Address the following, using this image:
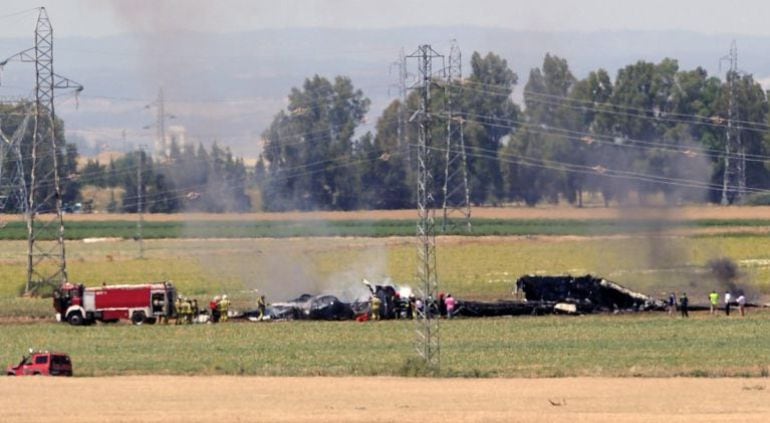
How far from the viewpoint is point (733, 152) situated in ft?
413

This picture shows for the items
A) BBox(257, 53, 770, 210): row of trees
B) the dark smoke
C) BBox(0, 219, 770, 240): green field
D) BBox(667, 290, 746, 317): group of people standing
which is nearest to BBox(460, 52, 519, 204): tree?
BBox(257, 53, 770, 210): row of trees

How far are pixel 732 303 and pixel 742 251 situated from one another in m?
21.8

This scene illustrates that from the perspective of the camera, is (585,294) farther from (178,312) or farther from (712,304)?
(178,312)

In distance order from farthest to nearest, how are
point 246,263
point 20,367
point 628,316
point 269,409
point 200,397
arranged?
point 246,263 < point 628,316 < point 20,367 < point 200,397 < point 269,409

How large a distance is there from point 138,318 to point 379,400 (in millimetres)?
27191

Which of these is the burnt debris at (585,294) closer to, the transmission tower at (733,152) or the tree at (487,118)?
the transmission tower at (733,152)

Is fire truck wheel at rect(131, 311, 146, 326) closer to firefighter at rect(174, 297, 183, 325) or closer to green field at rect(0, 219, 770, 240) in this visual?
firefighter at rect(174, 297, 183, 325)

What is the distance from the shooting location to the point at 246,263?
3236 inches

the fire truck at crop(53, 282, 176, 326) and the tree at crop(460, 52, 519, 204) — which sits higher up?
Result: the tree at crop(460, 52, 519, 204)

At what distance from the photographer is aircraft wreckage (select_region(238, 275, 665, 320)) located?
66.1 meters

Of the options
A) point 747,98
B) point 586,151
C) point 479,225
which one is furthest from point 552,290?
point 747,98

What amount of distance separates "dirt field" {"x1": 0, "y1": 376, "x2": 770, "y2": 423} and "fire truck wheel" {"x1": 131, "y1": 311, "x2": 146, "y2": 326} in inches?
765

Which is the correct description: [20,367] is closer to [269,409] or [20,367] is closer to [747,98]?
[269,409]

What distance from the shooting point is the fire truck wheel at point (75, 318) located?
66188 mm
